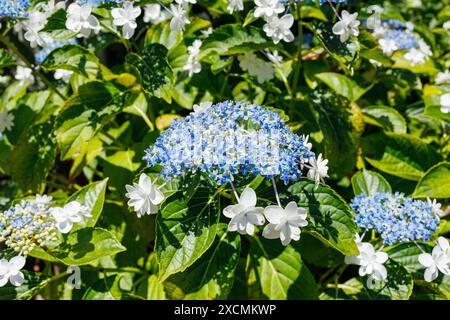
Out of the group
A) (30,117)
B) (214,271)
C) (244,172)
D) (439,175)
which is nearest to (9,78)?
(30,117)

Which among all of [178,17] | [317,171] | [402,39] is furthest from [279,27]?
[402,39]

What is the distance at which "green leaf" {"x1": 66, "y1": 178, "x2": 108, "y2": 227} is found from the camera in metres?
1.75

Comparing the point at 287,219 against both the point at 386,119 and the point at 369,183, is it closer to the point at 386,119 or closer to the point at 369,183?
the point at 369,183

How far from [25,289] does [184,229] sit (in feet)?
2.15

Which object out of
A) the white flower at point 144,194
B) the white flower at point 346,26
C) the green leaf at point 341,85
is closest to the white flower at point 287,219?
the white flower at point 144,194

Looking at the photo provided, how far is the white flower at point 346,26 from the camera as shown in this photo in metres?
1.73

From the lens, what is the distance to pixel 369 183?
1894 millimetres

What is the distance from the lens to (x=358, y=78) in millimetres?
2453

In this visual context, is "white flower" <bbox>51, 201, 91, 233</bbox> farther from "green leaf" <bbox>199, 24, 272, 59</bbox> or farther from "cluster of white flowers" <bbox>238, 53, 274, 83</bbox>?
"cluster of white flowers" <bbox>238, 53, 274, 83</bbox>

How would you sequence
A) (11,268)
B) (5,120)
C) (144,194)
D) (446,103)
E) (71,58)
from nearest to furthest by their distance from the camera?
(144,194) < (11,268) < (71,58) < (446,103) < (5,120)

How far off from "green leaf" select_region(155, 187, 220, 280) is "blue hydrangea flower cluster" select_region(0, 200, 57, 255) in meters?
0.39

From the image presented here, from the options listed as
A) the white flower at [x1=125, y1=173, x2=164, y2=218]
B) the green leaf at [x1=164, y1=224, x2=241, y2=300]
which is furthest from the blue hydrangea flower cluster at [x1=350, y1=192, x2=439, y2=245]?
the white flower at [x1=125, y1=173, x2=164, y2=218]
